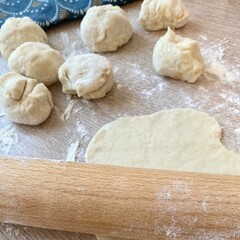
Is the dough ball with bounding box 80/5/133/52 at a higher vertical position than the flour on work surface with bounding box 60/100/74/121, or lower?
Answer: higher

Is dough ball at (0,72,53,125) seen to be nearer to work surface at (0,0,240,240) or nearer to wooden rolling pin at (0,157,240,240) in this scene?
work surface at (0,0,240,240)

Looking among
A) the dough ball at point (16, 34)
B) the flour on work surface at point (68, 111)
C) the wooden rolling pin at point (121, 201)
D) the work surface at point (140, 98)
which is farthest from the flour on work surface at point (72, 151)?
the dough ball at point (16, 34)

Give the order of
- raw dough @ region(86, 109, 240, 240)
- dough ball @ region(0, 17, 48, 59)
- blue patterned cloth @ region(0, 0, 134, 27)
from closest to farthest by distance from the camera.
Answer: raw dough @ region(86, 109, 240, 240) < dough ball @ region(0, 17, 48, 59) < blue patterned cloth @ region(0, 0, 134, 27)

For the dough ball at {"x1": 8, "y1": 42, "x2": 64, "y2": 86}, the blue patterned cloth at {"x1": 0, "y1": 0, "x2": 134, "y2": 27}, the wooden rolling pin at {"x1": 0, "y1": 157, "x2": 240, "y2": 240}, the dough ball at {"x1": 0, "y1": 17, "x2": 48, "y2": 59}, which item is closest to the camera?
the wooden rolling pin at {"x1": 0, "y1": 157, "x2": 240, "y2": 240}

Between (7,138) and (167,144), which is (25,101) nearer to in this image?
(7,138)

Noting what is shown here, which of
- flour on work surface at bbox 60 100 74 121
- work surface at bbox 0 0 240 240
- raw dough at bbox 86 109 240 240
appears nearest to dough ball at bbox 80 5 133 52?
work surface at bbox 0 0 240 240

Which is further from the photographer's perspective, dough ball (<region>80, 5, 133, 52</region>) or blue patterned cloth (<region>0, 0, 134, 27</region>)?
blue patterned cloth (<region>0, 0, 134, 27</region>)

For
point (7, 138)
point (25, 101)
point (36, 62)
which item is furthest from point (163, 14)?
point (7, 138)

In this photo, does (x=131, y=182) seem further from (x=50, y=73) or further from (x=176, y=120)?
(x=50, y=73)
